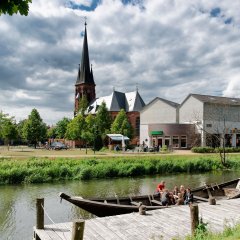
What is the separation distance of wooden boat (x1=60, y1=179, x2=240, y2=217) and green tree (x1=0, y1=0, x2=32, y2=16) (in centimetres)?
905

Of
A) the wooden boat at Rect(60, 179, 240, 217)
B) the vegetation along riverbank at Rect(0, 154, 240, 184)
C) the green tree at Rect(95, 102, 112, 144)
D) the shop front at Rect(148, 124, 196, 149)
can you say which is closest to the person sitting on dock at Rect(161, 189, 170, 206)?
the wooden boat at Rect(60, 179, 240, 217)

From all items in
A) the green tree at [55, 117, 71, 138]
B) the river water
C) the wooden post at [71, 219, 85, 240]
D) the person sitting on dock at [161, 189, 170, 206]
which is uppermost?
the green tree at [55, 117, 71, 138]

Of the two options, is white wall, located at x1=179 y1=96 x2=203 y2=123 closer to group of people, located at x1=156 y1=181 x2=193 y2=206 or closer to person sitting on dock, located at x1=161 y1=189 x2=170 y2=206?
group of people, located at x1=156 y1=181 x2=193 y2=206

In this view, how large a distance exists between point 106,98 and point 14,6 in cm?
8726

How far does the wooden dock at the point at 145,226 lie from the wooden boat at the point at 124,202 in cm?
107

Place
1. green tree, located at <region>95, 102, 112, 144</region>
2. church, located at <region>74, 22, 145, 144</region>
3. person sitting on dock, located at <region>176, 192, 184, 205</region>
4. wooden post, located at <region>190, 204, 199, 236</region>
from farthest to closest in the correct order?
church, located at <region>74, 22, 145, 144</region> → green tree, located at <region>95, 102, 112, 144</region> → person sitting on dock, located at <region>176, 192, 184, 205</region> → wooden post, located at <region>190, 204, 199, 236</region>

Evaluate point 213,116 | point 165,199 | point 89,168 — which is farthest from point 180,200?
point 213,116

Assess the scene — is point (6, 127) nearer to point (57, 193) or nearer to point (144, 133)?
point (144, 133)

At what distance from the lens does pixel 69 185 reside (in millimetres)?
26203

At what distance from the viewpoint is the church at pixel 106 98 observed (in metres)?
85.9

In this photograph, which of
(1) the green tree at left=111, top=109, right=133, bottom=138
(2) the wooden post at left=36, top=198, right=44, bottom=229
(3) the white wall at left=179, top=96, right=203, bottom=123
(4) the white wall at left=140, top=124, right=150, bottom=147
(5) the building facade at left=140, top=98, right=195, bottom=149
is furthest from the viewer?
(1) the green tree at left=111, top=109, right=133, bottom=138

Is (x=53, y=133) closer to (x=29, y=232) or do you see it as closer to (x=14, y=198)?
(x=14, y=198)

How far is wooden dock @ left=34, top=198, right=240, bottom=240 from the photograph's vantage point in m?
9.63

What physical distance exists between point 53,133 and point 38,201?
10982 centimetres
